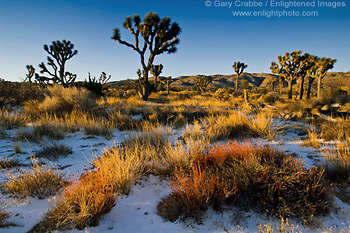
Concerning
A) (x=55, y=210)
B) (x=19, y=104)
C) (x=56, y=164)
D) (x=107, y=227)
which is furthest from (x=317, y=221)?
(x=19, y=104)

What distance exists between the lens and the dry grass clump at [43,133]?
4.98 meters

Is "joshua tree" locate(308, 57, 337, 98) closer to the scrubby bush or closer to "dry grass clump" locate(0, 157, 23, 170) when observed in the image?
"dry grass clump" locate(0, 157, 23, 170)

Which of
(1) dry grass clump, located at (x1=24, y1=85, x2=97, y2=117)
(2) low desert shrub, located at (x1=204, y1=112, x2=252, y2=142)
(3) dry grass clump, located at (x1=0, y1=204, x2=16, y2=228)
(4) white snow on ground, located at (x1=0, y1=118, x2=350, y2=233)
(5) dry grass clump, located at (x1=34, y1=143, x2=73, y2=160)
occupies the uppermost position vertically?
(1) dry grass clump, located at (x1=24, y1=85, x2=97, y2=117)

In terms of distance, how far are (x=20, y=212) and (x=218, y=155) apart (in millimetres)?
3377

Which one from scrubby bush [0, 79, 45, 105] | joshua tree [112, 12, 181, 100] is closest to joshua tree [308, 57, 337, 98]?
joshua tree [112, 12, 181, 100]

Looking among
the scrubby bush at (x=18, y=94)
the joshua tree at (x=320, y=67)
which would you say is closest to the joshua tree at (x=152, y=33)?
the scrubby bush at (x=18, y=94)

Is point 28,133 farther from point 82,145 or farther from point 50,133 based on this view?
point 82,145

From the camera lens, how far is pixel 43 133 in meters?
5.45

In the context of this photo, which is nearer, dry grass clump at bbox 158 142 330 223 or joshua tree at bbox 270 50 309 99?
dry grass clump at bbox 158 142 330 223

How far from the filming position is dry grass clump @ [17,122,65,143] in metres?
4.98

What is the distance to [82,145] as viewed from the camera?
5098 millimetres

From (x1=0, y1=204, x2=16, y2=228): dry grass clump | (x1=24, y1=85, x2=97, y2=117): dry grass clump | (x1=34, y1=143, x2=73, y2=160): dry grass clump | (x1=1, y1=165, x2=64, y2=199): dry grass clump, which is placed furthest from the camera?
(x1=24, y1=85, x2=97, y2=117): dry grass clump

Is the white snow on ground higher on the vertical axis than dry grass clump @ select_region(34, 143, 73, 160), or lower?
lower

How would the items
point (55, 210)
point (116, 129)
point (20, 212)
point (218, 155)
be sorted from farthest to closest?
point (116, 129) → point (218, 155) → point (20, 212) → point (55, 210)
